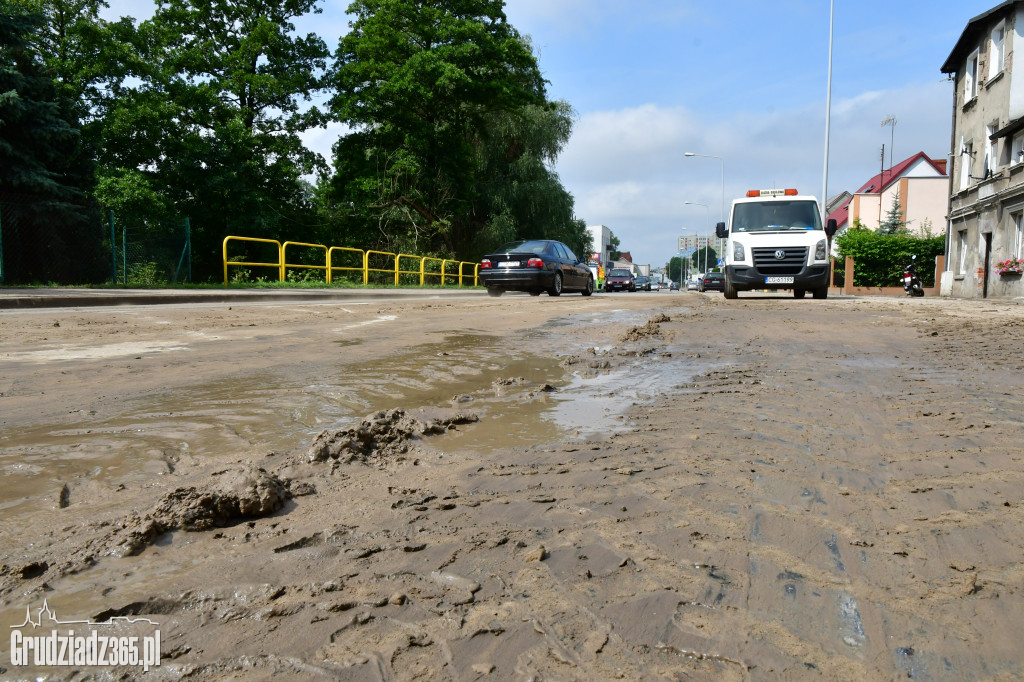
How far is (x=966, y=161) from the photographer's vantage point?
26047 mm

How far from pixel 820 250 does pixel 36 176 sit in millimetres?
19795

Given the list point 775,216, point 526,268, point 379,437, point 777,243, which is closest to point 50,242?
point 526,268

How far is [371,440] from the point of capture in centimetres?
297

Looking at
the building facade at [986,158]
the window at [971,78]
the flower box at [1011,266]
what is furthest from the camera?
the window at [971,78]

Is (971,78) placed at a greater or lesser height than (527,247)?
greater

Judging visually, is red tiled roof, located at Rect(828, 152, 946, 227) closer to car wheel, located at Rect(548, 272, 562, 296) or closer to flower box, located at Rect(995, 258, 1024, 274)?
flower box, located at Rect(995, 258, 1024, 274)

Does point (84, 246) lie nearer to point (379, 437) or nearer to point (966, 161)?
point (379, 437)

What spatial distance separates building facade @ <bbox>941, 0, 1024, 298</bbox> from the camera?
2141 centimetres

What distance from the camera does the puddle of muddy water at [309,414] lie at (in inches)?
104

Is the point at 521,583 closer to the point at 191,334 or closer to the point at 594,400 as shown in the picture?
the point at 594,400

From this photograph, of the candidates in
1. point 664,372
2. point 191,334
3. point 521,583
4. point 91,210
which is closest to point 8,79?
point 91,210

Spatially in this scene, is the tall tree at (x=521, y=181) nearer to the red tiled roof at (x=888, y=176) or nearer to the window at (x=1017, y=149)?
the window at (x=1017, y=149)

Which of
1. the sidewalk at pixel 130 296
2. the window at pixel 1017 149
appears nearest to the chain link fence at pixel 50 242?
the sidewalk at pixel 130 296

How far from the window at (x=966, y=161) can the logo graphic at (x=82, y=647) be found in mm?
30302
